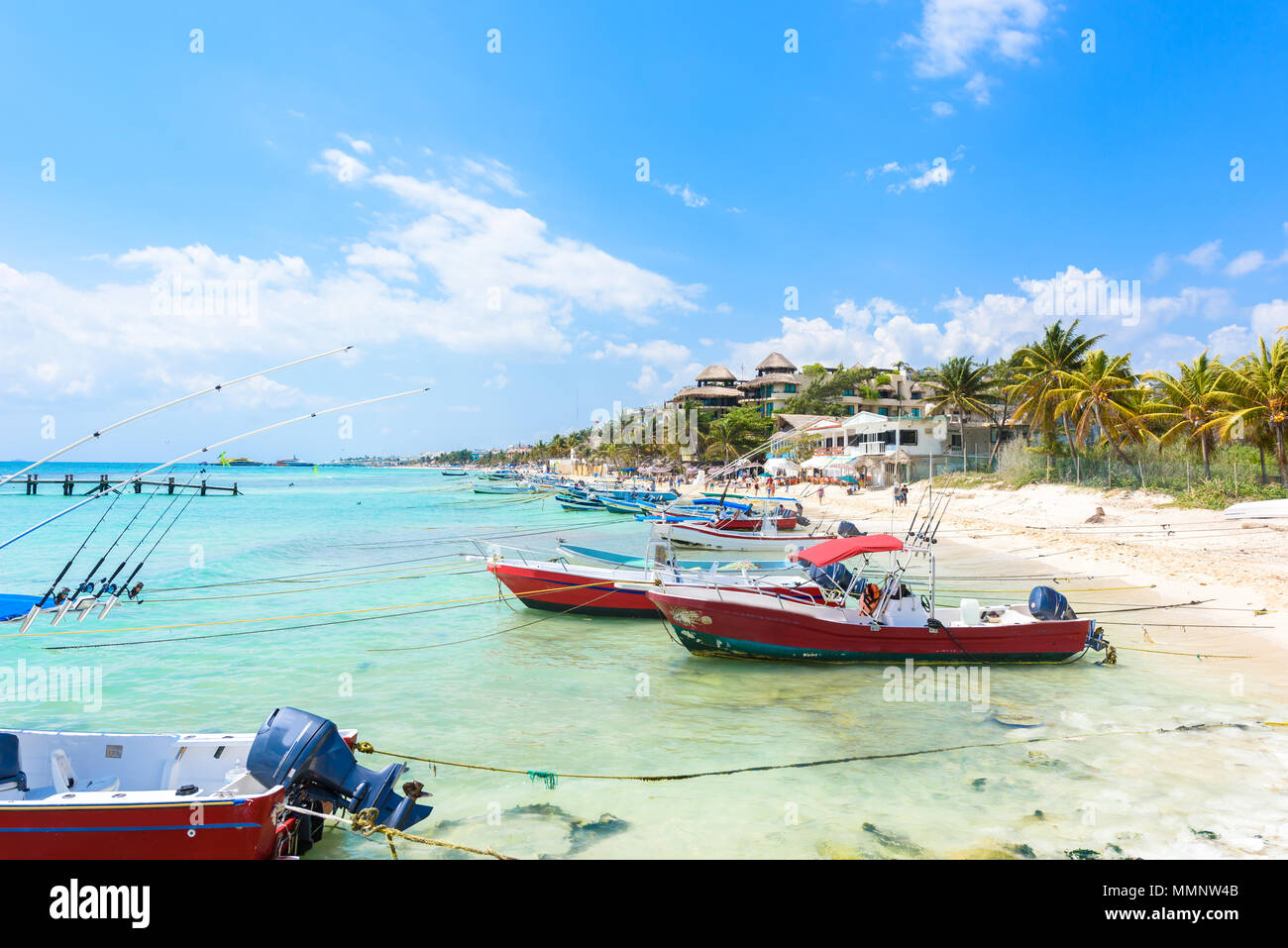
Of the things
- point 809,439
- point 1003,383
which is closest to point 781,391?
point 809,439

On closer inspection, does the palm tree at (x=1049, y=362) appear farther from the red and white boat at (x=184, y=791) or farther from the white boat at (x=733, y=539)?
the red and white boat at (x=184, y=791)

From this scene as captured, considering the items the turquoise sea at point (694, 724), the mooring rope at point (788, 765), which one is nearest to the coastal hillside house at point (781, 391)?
the turquoise sea at point (694, 724)

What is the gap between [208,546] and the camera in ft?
108

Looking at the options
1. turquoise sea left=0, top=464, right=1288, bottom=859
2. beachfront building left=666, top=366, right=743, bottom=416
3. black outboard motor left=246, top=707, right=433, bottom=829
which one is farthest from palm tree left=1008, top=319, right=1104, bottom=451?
beachfront building left=666, top=366, right=743, bottom=416

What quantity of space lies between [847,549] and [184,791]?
10009mm

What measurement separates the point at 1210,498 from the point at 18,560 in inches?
1902

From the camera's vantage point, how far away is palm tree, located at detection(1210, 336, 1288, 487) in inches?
997

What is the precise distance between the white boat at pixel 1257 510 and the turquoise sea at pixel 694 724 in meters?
7.44

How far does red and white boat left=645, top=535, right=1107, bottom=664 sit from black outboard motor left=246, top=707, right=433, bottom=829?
6.92 meters

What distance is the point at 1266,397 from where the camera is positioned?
2558 centimetres

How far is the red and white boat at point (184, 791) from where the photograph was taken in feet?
17.5

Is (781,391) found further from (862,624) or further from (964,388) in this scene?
Result: (862,624)
